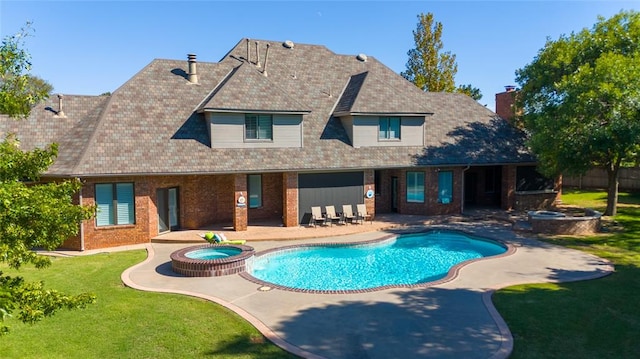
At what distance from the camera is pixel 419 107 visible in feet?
85.6

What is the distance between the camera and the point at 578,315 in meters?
11.2

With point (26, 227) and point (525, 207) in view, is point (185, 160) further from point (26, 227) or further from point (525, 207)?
point (525, 207)

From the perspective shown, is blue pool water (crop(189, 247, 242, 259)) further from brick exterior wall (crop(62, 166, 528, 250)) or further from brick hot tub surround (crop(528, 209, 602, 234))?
brick hot tub surround (crop(528, 209, 602, 234))

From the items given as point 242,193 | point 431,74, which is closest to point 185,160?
point 242,193

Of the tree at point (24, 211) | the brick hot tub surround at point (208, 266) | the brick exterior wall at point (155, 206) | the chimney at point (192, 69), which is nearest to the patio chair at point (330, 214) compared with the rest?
the brick exterior wall at point (155, 206)

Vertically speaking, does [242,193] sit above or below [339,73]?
below

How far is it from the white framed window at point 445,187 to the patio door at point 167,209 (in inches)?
578

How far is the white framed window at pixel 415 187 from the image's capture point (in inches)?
1038

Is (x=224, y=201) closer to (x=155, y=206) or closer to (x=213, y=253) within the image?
(x=155, y=206)

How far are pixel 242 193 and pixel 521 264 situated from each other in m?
12.5

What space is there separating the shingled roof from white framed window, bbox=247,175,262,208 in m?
2.41

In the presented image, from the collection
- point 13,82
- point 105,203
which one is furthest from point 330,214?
point 13,82

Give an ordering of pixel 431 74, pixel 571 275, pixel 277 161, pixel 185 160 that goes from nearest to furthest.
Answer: pixel 571 275
pixel 185 160
pixel 277 161
pixel 431 74

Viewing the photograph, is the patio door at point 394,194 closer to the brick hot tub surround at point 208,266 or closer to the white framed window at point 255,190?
the white framed window at point 255,190
